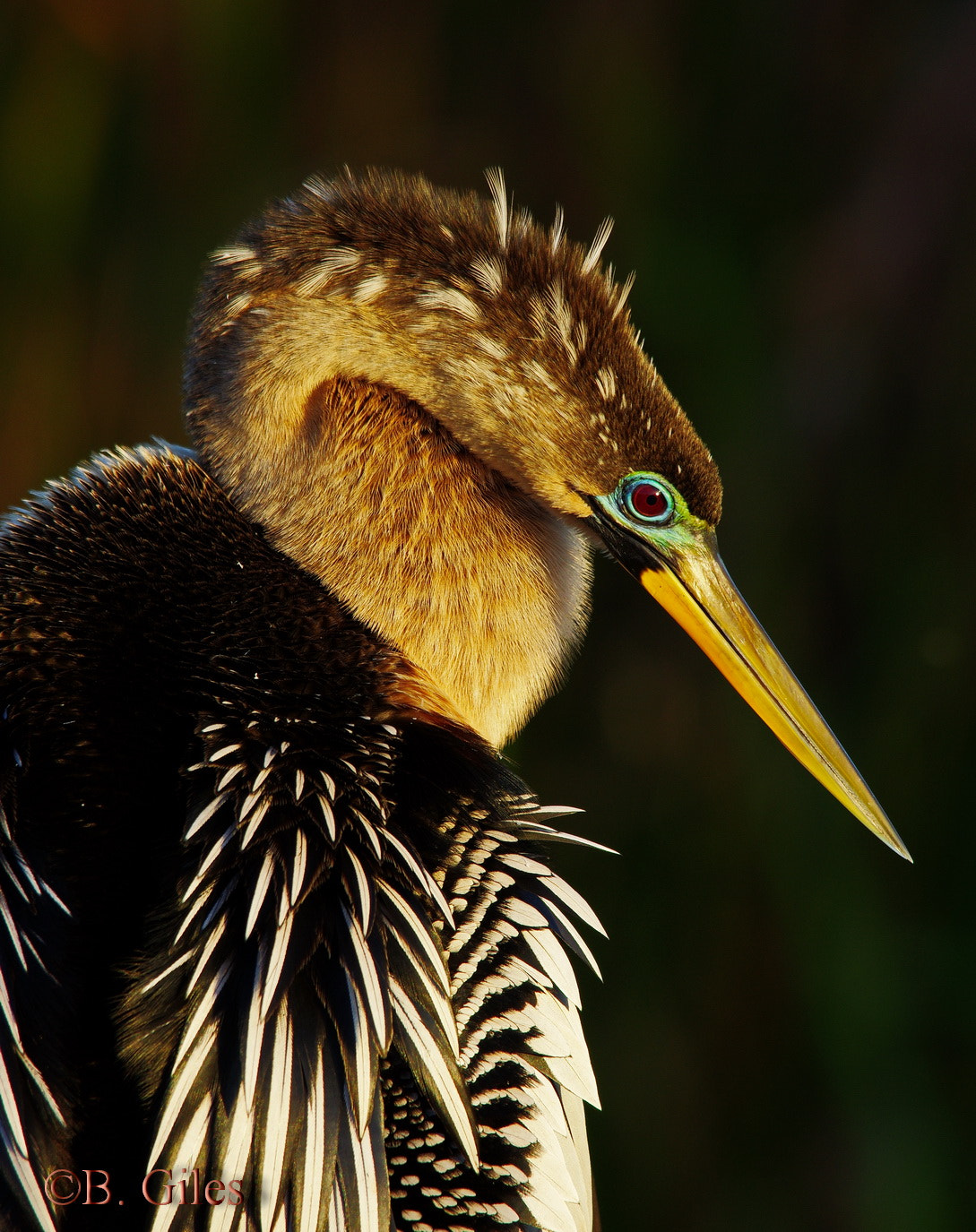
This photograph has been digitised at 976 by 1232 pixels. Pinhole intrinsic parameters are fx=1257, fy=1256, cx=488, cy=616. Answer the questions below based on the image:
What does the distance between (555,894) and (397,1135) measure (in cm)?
31

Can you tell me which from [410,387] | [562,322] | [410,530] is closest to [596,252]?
[562,322]

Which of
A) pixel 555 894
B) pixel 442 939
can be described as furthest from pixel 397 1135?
pixel 555 894

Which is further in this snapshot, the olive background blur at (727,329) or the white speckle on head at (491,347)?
the olive background blur at (727,329)

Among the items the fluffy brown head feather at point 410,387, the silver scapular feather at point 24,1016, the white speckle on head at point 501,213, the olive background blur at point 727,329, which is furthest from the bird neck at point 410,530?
the olive background blur at point 727,329

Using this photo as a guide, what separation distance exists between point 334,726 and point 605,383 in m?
0.51

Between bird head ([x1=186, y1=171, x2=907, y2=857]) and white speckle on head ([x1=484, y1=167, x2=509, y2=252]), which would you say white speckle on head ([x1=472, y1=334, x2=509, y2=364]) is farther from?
white speckle on head ([x1=484, y1=167, x2=509, y2=252])

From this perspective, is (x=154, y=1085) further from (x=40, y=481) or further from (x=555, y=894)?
(x=40, y=481)

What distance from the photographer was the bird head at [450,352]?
148cm

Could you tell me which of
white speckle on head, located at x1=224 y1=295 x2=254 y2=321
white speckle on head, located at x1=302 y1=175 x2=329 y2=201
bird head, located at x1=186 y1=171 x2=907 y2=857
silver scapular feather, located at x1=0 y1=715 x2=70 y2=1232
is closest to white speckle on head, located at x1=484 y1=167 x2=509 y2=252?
bird head, located at x1=186 y1=171 x2=907 y2=857

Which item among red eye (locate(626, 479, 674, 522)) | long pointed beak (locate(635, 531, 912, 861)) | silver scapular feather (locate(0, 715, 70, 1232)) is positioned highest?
red eye (locate(626, 479, 674, 522))

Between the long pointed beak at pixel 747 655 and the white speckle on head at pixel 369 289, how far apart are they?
46 centimetres

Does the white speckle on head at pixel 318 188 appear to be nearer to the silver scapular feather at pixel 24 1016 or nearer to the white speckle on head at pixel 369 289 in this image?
the white speckle on head at pixel 369 289

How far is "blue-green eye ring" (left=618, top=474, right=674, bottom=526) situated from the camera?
5.02 feet

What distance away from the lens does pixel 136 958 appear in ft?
4.20
